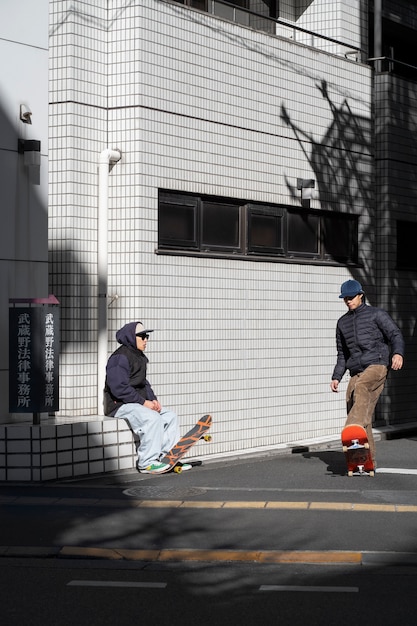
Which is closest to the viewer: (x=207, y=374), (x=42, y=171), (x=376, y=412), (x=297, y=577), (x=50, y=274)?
(x=297, y=577)

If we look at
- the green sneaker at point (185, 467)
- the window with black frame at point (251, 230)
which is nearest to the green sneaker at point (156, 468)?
the green sneaker at point (185, 467)

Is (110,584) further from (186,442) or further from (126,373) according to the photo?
(186,442)

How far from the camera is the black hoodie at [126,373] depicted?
39.8 feet

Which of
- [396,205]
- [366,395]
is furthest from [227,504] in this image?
[396,205]

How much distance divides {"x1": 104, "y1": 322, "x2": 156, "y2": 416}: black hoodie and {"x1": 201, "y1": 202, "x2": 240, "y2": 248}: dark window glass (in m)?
2.09

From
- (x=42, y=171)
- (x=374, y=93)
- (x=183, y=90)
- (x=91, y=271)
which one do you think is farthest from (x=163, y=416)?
(x=374, y=93)

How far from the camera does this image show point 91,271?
1305cm

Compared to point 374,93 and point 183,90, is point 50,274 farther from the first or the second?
point 374,93

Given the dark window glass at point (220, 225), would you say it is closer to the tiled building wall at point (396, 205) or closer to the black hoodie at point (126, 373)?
the black hoodie at point (126, 373)

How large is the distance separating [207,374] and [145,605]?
692cm

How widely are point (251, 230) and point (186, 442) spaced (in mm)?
3365

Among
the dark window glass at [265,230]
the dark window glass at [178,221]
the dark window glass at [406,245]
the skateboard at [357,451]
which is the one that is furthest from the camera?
the dark window glass at [406,245]

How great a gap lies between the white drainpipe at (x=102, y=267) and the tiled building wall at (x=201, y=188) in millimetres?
105

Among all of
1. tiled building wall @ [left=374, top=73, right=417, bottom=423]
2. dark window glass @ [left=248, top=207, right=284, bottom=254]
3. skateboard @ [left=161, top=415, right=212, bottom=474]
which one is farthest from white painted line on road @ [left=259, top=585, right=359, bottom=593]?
tiled building wall @ [left=374, top=73, right=417, bottom=423]
